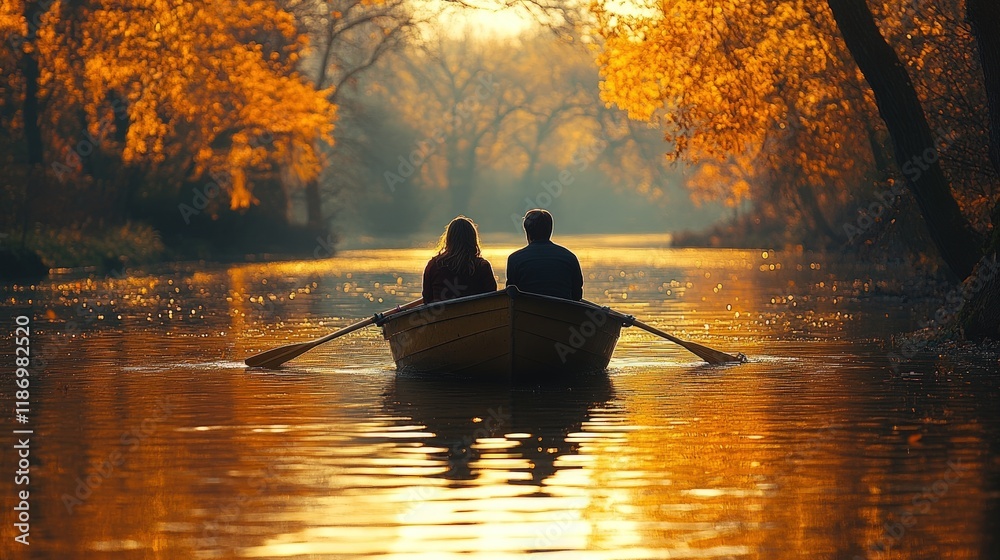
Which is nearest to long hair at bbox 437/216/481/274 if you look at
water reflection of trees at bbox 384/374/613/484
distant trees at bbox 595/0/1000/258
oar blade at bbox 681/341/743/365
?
water reflection of trees at bbox 384/374/613/484

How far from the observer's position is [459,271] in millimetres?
16453

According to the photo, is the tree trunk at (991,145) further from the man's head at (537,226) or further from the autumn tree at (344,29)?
the autumn tree at (344,29)

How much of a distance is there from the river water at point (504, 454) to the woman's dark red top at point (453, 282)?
89 cm

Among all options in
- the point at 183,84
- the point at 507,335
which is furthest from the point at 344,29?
the point at 507,335

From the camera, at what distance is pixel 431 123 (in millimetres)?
111812

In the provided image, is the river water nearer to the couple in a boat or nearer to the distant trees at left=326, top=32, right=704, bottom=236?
the couple in a boat

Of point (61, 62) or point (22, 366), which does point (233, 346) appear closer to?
point (22, 366)

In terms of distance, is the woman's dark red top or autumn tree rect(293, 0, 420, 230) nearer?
the woman's dark red top

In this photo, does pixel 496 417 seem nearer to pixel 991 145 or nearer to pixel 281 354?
pixel 281 354

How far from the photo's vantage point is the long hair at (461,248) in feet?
53.9

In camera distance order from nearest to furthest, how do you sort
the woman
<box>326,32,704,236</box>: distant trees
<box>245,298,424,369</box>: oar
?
the woman
<box>245,298,424,369</box>: oar
<box>326,32,704,236</box>: distant trees

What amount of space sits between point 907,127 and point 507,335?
24.4 feet

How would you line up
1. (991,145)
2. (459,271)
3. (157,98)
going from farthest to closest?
1. (157,98)
2. (991,145)
3. (459,271)

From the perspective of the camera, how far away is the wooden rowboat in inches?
611
